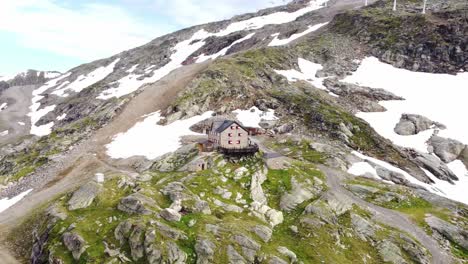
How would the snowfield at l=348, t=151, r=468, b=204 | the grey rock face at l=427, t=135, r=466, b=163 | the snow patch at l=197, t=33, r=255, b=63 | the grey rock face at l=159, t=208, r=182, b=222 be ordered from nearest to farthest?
the grey rock face at l=159, t=208, r=182, b=222, the snowfield at l=348, t=151, r=468, b=204, the grey rock face at l=427, t=135, r=466, b=163, the snow patch at l=197, t=33, r=255, b=63

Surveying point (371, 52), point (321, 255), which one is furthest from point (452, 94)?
point (321, 255)

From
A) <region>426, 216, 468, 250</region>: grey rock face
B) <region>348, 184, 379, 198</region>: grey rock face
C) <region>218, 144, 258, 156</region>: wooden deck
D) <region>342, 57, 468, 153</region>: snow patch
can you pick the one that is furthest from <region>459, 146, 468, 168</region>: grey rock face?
<region>218, 144, 258, 156</region>: wooden deck

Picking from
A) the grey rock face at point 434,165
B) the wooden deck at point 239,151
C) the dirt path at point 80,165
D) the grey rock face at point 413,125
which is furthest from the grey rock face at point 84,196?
the grey rock face at point 413,125

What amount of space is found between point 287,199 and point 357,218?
9466mm

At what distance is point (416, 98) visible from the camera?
10625 cm

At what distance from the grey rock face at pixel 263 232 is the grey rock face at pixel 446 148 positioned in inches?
2198

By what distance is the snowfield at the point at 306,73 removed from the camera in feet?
375

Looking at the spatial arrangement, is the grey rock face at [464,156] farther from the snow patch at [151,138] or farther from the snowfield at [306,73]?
the snow patch at [151,138]

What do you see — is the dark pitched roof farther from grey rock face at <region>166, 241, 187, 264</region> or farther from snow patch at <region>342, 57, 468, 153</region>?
snow patch at <region>342, 57, 468, 153</region>

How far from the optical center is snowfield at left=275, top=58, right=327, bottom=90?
11416cm

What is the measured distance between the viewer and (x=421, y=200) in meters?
57.3

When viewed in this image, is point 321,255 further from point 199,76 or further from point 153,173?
point 199,76

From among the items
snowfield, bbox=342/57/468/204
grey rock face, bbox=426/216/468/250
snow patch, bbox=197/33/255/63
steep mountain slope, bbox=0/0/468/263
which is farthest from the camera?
snow patch, bbox=197/33/255/63

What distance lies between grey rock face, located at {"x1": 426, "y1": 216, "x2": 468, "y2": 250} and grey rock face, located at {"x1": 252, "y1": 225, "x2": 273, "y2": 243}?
22711mm
